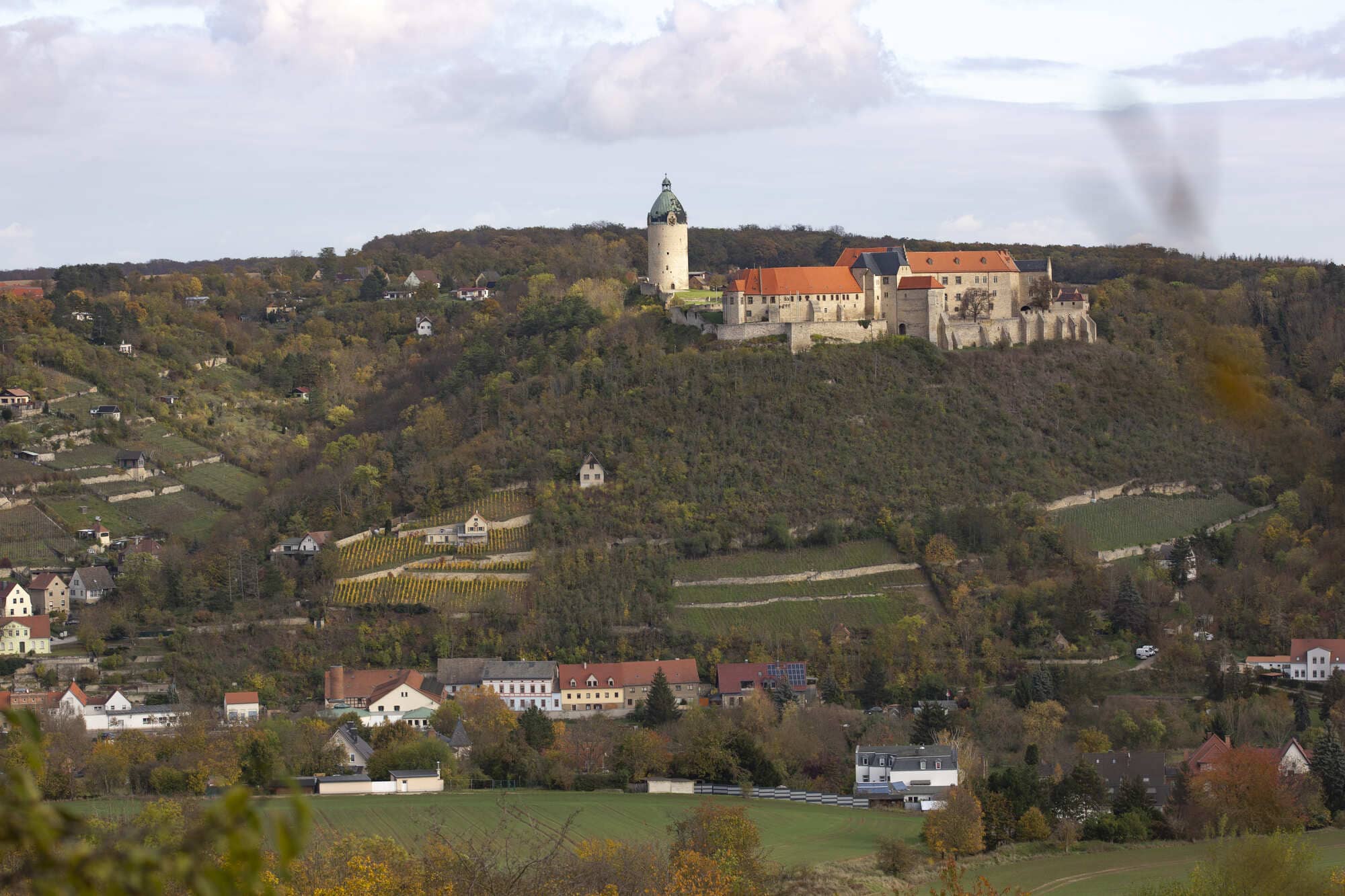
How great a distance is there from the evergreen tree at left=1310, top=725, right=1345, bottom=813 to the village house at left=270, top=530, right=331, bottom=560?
3117cm

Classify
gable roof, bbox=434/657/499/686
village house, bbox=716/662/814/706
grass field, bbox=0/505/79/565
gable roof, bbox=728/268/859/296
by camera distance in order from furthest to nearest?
gable roof, bbox=728/268/859/296
grass field, bbox=0/505/79/565
gable roof, bbox=434/657/499/686
village house, bbox=716/662/814/706

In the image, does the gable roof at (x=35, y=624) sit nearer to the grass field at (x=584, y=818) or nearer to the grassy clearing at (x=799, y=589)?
the grass field at (x=584, y=818)

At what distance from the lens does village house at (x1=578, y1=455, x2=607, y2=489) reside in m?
Result: 55.2

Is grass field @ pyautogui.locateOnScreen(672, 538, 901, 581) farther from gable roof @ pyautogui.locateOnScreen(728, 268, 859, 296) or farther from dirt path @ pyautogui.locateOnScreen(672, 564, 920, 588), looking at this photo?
gable roof @ pyautogui.locateOnScreen(728, 268, 859, 296)

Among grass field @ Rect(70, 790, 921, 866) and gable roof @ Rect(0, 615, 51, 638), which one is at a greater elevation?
gable roof @ Rect(0, 615, 51, 638)

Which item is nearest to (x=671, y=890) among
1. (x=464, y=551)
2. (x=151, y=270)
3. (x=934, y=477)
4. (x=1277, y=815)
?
(x=1277, y=815)

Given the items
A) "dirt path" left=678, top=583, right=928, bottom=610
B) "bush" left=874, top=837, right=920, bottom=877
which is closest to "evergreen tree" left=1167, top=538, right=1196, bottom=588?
"dirt path" left=678, top=583, right=928, bottom=610

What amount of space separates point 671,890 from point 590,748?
1797 cm

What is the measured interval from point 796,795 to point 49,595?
89.2 ft

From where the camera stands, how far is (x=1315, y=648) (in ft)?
149

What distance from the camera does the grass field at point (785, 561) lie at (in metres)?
51.8

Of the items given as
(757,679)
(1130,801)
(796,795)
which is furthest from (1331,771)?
(757,679)

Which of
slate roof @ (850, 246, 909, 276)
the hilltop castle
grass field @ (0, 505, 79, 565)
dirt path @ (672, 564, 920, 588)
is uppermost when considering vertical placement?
slate roof @ (850, 246, 909, 276)

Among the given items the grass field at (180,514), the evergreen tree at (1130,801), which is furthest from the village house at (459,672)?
the evergreen tree at (1130,801)
